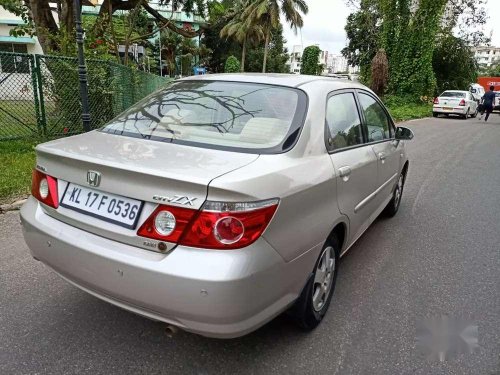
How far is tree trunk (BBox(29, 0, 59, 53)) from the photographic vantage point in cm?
1138

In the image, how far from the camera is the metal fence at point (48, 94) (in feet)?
25.3

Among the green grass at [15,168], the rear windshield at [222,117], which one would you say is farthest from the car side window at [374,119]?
the green grass at [15,168]

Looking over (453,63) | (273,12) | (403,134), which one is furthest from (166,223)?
(273,12)

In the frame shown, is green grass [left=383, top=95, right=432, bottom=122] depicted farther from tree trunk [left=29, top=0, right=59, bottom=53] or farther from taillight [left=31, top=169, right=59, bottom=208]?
taillight [left=31, top=169, right=59, bottom=208]

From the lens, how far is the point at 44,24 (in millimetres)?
12102

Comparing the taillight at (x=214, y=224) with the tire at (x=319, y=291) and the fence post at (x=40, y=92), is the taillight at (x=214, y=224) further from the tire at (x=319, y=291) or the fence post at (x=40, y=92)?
the fence post at (x=40, y=92)

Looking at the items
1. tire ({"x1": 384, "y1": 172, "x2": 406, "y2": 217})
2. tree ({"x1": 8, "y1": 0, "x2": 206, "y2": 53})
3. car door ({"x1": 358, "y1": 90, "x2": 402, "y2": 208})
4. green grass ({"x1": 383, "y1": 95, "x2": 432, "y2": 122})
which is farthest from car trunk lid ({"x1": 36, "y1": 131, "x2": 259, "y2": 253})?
green grass ({"x1": 383, "y1": 95, "x2": 432, "y2": 122})

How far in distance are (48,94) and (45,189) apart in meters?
6.65

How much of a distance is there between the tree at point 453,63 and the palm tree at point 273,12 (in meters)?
15.3

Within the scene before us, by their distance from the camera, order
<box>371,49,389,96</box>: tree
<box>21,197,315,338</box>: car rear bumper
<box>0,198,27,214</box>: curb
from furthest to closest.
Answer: <box>371,49,389,96</box>: tree → <box>0,198,27,214</box>: curb → <box>21,197,315,338</box>: car rear bumper

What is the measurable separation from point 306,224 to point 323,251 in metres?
0.42

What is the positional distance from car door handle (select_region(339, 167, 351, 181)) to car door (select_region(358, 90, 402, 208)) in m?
0.80

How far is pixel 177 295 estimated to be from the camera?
1.89 metres

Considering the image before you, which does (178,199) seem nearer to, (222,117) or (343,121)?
(222,117)
